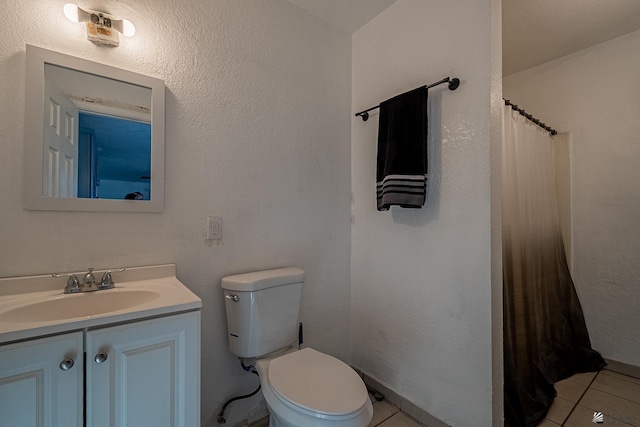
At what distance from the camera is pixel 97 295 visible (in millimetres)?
1068

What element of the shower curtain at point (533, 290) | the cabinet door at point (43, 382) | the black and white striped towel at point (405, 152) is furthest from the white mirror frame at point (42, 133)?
the shower curtain at point (533, 290)

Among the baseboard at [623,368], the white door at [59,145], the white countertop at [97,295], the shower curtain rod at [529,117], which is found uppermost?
the shower curtain rod at [529,117]

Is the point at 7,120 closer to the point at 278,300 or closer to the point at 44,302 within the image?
the point at 44,302

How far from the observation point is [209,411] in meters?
1.41

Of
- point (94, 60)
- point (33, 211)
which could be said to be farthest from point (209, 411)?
point (94, 60)

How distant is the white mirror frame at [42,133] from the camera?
1.06 m

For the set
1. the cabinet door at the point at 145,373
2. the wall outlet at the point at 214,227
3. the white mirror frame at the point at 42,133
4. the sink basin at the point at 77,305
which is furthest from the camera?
the wall outlet at the point at 214,227

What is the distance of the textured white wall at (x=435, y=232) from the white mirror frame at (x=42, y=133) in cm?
126

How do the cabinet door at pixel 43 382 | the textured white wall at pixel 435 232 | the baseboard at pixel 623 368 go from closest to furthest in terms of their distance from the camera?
1. the cabinet door at pixel 43 382
2. the textured white wall at pixel 435 232
3. the baseboard at pixel 623 368

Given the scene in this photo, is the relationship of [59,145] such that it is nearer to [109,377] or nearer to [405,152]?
[109,377]

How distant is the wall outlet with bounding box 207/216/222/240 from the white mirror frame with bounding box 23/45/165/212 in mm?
263

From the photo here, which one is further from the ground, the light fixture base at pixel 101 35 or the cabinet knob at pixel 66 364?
the light fixture base at pixel 101 35

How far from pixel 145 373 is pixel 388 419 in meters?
1.35

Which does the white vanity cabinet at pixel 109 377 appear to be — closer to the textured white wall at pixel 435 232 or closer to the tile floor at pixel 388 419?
the tile floor at pixel 388 419
